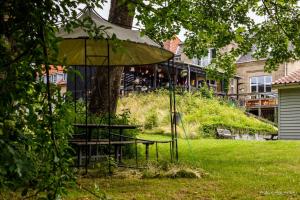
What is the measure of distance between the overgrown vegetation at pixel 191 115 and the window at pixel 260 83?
48.4ft

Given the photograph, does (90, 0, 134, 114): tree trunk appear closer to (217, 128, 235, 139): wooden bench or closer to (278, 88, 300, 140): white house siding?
(217, 128, 235, 139): wooden bench

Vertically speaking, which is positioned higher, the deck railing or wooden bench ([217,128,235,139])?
the deck railing

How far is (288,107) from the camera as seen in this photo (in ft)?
73.2

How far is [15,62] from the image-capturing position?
2029 millimetres

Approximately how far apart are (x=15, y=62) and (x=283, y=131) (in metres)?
21.7

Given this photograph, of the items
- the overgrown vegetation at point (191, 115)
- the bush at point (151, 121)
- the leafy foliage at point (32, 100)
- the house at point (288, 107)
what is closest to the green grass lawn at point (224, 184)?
the leafy foliage at point (32, 100)

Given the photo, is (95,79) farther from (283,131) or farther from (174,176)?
(283,131)

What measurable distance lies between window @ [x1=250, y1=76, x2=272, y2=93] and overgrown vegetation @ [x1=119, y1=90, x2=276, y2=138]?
1475 centimetres

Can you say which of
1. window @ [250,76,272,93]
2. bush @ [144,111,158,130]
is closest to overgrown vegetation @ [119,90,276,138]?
bush @ [144,111,158,130]

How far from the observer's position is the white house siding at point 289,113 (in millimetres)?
21984

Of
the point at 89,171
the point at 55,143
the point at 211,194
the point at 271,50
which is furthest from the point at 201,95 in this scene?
the point at 55,143

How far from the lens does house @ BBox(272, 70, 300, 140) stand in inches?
861

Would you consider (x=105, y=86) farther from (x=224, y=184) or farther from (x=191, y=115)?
(x=191, y=115)

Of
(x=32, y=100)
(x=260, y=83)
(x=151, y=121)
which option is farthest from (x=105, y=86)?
(x=260, y=83)
